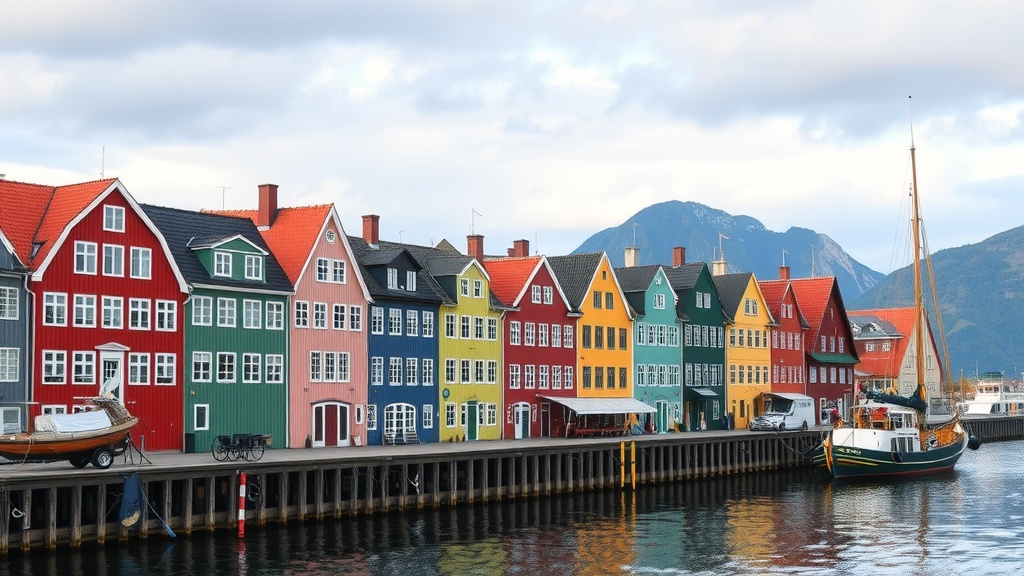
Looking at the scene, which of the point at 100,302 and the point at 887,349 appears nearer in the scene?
the point at 100,302

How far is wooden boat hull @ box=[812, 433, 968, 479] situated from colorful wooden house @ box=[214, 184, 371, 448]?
2631 cm

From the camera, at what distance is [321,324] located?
61750 millimetres

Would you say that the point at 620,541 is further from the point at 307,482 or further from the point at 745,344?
the point at 745,344

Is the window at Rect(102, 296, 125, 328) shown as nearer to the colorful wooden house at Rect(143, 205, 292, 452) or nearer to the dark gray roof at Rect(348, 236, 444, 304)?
the colorful wooden house at Rect(143, 205, 292, 452)

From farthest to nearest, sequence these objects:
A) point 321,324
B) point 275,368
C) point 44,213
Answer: point 321,324 → point 275,368 → point 44,213

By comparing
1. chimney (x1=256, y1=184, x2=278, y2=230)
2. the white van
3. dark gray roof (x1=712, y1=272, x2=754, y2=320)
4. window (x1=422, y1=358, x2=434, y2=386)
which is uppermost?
chimney (x1=256, y1=184, x2=278, y2=230)

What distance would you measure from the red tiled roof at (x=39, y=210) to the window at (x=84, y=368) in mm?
4048

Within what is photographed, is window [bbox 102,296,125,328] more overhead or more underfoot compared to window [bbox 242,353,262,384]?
more overhead

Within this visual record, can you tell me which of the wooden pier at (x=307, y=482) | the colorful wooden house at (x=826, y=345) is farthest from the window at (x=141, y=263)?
the colorful wooden house at (x=826, y=345)

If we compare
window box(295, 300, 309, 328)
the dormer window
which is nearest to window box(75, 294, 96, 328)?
the dormer window

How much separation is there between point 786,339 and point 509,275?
114 feet

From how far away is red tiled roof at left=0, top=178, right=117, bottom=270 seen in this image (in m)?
49.6

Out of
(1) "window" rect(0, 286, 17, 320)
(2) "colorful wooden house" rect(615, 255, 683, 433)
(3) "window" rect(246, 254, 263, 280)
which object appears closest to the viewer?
(1) "window" rect(0, 286, 17, 320)

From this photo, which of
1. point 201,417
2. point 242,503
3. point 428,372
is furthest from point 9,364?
point 428,372
